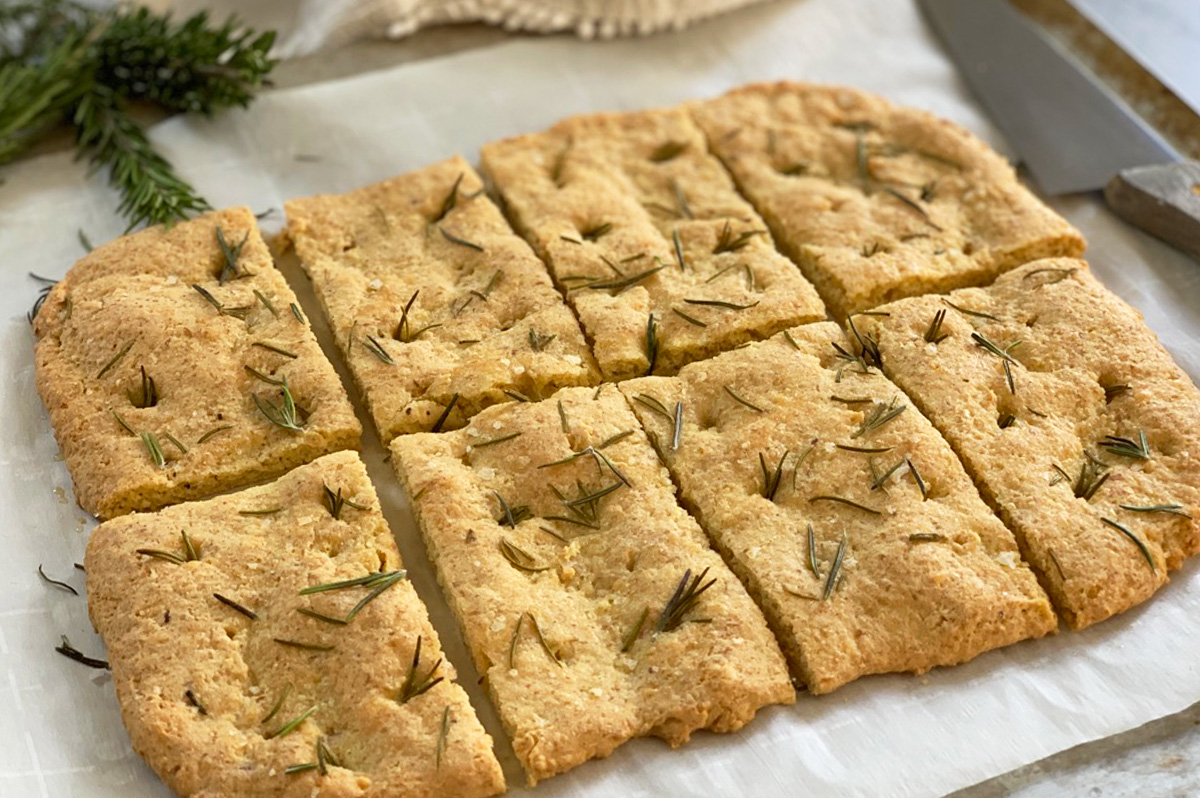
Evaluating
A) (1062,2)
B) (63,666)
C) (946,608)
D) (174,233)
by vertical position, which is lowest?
(63,666)

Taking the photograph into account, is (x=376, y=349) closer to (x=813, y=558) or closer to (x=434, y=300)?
(x=434, y=300)

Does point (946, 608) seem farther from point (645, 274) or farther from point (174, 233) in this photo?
point (174, 233)

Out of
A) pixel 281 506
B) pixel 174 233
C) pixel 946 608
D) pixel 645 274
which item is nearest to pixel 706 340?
pixel 645 274

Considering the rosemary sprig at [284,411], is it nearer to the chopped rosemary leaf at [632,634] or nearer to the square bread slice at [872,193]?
the chopped rosemary leaf at [632,634]

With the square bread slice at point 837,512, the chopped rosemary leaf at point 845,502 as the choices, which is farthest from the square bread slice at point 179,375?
the chopped rosemary leaf at point 845,502

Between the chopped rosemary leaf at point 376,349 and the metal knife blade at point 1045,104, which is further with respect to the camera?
the metal knife blade at point 1045,104

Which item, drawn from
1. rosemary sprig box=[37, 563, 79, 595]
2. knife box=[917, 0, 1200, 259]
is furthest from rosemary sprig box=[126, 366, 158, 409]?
knife box=[917, 0, 1200, 259]
